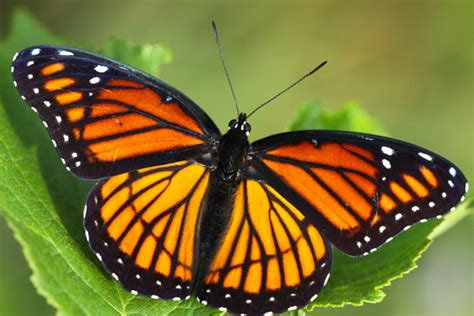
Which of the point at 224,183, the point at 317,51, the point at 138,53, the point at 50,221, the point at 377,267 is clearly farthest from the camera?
the point at 317,51

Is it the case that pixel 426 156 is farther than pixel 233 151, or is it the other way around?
pixel 233 151

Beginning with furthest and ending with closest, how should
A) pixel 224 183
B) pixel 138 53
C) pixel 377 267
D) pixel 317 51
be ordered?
pixel 317 51 → pixel 138 53 → pixel 377 267 → pixel 224 183

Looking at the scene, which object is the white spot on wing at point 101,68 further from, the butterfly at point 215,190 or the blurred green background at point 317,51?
the blurred green background at point 317,51

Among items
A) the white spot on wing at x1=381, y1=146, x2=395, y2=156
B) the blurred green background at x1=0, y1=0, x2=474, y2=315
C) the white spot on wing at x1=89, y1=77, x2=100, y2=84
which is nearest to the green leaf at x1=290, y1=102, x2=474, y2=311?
the white spot on wing at x1=381, y1=146, x2=395, y2=156

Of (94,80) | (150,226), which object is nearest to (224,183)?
(150,226)

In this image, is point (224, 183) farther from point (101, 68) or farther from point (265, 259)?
point (101, 68)

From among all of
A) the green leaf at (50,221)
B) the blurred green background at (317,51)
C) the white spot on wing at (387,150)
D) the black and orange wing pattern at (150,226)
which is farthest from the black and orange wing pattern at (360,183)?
the blurred green background at (317,51)

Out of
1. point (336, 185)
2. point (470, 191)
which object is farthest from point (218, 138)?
point (470, 191)

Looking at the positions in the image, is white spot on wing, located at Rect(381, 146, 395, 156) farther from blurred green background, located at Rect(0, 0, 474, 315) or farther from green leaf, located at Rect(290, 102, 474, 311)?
blurred green background, located at Rect(0, 0, 474, 315)
